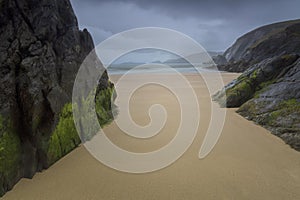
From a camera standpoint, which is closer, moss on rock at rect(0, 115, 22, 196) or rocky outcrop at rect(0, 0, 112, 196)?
moss on rock at rect(0, 115, 22, 196)

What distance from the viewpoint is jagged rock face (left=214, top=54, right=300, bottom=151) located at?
5.34 metres

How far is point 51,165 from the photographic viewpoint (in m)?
3.96

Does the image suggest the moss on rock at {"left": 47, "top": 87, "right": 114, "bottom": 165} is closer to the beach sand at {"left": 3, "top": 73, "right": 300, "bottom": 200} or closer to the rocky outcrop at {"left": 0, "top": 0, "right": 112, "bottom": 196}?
the rocky outcrop at {"left": 0, "top": 0, "right": 112, "bottom": 196}

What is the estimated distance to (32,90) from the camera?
12.0 ft

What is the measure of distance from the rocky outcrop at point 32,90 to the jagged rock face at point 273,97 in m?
4.98

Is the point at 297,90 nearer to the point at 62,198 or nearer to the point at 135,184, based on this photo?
the point at 135,184

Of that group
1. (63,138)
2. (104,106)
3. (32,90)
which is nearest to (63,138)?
(63,138)

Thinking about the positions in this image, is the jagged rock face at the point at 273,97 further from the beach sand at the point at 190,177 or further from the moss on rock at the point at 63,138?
the moss on rock at the point at 63,138

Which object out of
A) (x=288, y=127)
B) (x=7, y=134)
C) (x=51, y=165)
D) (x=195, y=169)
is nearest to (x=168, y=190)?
(x=195, y=169)

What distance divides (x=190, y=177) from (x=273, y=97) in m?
4.80

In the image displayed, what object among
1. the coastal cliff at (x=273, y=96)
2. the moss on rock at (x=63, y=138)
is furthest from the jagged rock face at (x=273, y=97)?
the moss on rock at (x=63, y=138)

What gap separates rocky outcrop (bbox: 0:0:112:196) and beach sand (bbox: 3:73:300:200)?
0.32 meters

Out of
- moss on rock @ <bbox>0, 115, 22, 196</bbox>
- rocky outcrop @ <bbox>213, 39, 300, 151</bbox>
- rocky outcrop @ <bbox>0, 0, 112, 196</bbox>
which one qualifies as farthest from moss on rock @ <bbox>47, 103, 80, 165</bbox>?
rocky outcrop @ <bbox>213, 39, 300, 151</bbox>

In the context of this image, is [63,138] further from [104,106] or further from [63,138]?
[104,106]
